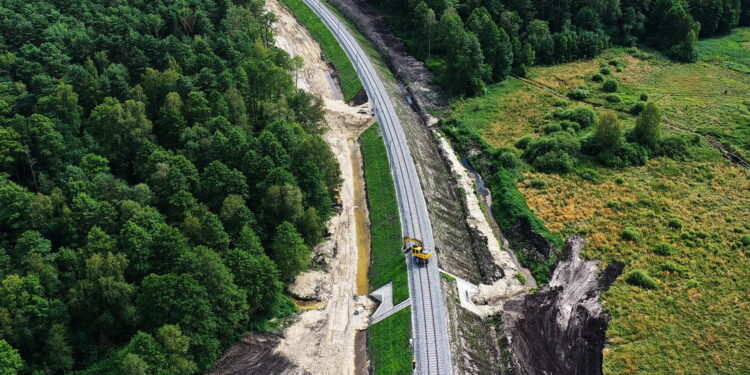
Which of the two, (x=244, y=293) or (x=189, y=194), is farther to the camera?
(x=189, y=194)

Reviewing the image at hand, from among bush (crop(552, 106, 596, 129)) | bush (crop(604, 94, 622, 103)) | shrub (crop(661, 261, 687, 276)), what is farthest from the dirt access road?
bush (crop(604, 94, 622, 103))

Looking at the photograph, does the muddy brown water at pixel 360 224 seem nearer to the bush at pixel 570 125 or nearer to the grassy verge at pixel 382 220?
the grassy verge at pixel 382 220

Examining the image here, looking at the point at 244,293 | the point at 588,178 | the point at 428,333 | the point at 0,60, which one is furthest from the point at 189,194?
the point at 588,178

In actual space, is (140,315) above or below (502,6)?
below

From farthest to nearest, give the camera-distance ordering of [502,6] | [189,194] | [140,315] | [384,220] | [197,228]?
1. [502,6]
2. [384,220]
3. [189,194]
4. [197,228]
5. [140,315]

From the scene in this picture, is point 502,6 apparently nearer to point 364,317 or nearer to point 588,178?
point 588,178

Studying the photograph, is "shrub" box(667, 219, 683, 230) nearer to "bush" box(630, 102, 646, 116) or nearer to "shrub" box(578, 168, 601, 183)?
"shrub" box(578, 168, 601, 183)

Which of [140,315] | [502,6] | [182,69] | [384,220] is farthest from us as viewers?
[502,6]
